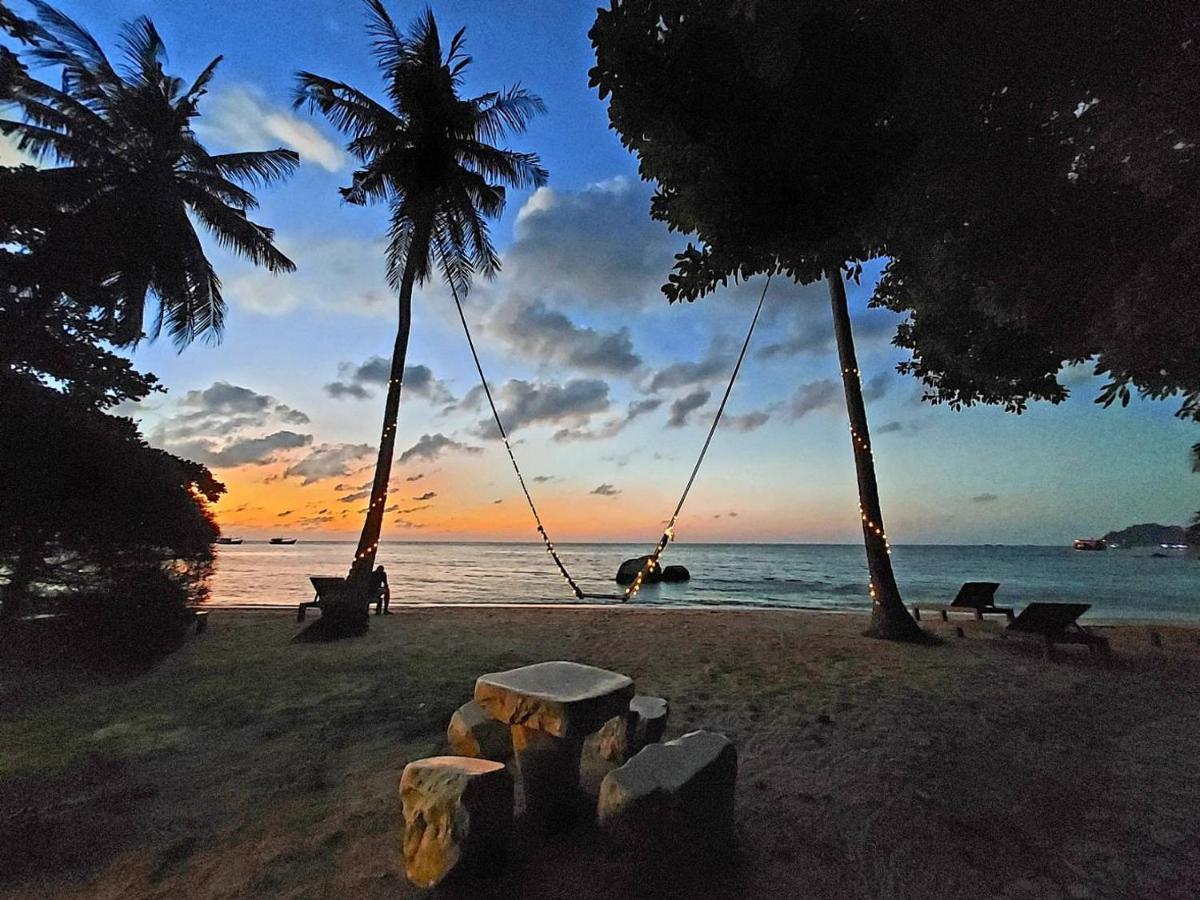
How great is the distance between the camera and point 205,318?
Result: 42.3ft

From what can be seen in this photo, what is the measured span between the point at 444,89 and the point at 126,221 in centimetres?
728

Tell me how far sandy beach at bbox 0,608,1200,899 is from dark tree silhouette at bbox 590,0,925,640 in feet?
12.9

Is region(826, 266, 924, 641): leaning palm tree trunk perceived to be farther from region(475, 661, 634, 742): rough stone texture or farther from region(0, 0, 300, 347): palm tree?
region(0, 0, 300, 347): palm tree

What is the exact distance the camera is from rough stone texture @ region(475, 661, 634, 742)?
8.60ft

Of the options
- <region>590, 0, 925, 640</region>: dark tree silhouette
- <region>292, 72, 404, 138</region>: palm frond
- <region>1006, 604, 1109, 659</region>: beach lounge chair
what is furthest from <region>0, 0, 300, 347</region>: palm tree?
<region>1006, 604, 1109, 659</region>: beach lounge chair

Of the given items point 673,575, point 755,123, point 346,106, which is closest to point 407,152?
point 346,106

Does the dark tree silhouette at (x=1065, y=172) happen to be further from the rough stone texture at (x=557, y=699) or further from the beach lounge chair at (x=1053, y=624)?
the rough stone texture at (x=557, y=699)

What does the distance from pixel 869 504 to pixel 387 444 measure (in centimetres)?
868

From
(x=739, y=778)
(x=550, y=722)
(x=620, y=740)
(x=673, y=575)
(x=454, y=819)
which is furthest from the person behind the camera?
(x=673, y=575)

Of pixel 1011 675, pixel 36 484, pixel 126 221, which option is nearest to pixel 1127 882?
pixel 1011 675

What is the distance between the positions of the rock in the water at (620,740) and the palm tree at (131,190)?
12.9m

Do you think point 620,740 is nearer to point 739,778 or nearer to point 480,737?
point 739,778

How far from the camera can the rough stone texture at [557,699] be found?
8.60ft

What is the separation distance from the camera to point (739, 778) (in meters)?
3.53
